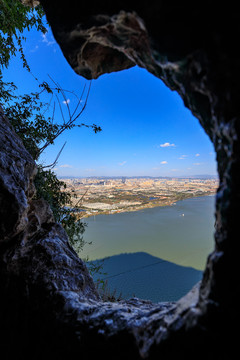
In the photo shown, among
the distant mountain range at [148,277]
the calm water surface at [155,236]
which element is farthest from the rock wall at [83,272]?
the calm water surface at [155,236]

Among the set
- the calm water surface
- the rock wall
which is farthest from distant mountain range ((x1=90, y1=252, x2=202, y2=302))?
the rock wall

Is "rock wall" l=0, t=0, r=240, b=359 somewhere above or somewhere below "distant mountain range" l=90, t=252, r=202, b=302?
above

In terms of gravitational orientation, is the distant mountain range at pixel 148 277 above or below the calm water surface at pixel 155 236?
below

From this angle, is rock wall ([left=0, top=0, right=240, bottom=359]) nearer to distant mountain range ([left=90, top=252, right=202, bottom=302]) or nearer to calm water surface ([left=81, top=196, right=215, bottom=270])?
distant mountain range ([left=90, top=252, right=202, bottom=302])

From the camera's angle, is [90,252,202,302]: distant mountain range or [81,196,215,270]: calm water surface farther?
[81,196,215,270]: calm water surface

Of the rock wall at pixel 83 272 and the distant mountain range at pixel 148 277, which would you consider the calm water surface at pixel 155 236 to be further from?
the rock wall at pixel 83 272

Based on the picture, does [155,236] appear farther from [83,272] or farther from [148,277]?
[83,272]
